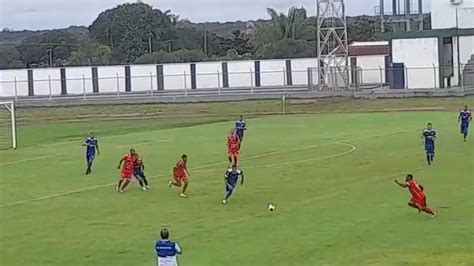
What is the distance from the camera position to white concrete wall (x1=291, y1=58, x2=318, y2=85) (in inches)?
4058

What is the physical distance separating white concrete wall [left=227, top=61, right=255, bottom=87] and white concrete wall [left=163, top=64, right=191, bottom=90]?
4.49 m

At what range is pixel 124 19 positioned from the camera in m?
144

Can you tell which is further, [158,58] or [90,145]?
[158,58]

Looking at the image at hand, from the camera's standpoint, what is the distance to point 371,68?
103m

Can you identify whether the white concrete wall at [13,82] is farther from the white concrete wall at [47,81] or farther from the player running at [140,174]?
the player running at [140,174]

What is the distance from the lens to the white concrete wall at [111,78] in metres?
103

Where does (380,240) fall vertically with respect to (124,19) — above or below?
below

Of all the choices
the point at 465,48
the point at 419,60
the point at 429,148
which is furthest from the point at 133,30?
the point at 429,148

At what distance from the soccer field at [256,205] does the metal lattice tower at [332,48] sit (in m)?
38.9

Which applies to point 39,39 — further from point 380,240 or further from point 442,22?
point 380,240

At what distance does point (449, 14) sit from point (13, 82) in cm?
4568

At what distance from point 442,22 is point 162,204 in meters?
61.4

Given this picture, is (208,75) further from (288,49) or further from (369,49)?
(288,49)

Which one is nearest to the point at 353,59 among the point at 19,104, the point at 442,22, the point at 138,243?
the point at 442,22
